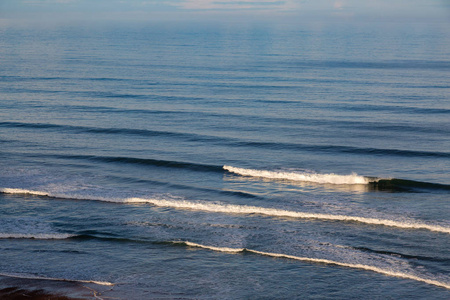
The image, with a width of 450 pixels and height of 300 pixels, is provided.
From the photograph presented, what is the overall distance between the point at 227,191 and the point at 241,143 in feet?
22.3

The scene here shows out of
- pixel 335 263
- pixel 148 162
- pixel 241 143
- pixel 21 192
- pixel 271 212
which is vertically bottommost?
pixel 335 263

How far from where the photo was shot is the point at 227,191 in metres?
19.4

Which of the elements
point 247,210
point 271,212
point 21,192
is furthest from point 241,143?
point 21,192

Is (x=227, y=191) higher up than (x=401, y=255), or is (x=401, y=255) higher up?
(x=227, y=191)

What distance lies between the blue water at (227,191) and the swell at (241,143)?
14 centimetres

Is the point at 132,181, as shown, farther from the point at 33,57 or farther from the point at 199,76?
the point at 33,57

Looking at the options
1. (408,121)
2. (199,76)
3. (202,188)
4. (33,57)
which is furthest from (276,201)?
(33,57)

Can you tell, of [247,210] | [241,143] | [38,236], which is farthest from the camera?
A: [241,143]

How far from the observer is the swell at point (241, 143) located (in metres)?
23.9

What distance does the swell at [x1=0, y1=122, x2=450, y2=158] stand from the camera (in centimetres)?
2389

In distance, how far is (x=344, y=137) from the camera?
88.0 feet

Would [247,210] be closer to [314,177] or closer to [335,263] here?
[314,177]

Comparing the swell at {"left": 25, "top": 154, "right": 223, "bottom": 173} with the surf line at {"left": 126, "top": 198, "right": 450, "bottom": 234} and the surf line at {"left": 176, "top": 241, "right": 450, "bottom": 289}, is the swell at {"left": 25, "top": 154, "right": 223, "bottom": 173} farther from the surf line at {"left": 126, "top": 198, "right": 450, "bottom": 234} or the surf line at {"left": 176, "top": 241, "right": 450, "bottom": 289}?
the surf line at {"left": 176, "top": 241, "right": 450, "bottom": 289}

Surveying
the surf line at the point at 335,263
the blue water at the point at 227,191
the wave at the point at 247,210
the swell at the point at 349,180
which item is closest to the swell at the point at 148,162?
the blue water at the point at 227,191
